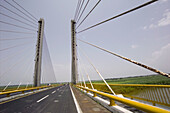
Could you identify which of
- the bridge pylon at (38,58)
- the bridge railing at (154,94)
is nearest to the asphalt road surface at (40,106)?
the bridge railing at (154,94)

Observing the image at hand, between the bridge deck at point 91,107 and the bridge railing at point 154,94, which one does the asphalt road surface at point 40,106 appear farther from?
the bridge railing at point 154,94

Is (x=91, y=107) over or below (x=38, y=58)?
below

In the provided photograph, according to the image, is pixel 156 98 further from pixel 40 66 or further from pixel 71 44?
pixel 71 44

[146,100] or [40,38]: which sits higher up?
[40,38]

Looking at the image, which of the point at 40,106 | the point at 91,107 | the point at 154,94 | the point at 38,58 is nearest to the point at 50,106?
the point at 40,106

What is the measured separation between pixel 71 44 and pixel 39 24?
8.94 meters

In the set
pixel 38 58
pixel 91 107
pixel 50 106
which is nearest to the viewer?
pixel 91 107

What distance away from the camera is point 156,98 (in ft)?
16.0

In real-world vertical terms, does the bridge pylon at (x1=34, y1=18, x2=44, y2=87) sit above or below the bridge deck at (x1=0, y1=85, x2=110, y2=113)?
above

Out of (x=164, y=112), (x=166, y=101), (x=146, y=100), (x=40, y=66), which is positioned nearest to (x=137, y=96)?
(x=146, y=100)

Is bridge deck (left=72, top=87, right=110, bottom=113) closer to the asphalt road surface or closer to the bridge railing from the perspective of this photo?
the asphalt road surface

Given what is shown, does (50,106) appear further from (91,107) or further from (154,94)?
(154,94)

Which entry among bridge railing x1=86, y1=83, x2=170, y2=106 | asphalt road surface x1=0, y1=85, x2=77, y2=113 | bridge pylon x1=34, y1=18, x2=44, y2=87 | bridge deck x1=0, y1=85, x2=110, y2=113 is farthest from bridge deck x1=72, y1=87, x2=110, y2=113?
bridge pylon x1=34, y1=18, x2=44, y2=87

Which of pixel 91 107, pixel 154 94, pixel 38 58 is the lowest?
pixel 91 107
